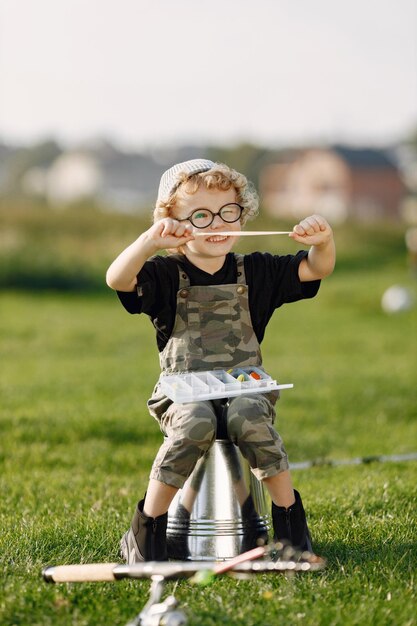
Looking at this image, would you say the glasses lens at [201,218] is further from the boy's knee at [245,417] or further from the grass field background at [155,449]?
the grass field background at [155,449]

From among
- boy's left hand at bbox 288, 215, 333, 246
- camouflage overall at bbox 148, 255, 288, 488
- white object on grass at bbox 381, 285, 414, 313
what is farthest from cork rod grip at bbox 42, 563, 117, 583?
white object on grass at bbox 381, 285, 414, 313

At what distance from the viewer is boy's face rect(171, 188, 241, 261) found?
3996 millimetres

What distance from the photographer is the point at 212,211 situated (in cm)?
402

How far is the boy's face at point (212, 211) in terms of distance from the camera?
13.1 ft

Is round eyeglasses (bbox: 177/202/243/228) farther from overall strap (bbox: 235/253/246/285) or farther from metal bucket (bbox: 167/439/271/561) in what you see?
metal bucket (bbox: 167/439/271/561)

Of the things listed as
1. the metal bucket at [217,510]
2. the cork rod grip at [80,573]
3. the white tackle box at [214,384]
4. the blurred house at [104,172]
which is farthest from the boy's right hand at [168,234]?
the blurred house at [104,172]

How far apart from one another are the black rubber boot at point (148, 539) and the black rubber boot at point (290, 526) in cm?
42

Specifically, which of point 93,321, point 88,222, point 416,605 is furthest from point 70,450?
point 88,222

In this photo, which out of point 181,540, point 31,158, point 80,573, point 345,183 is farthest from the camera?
point 31,158

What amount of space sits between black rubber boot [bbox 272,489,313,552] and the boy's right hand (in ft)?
3.43

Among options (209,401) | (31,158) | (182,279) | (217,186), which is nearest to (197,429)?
(209,401)

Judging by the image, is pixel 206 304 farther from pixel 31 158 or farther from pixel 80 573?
pixel 31 158

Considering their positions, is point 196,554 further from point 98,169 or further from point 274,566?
point 98,169

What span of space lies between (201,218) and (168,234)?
297mm
